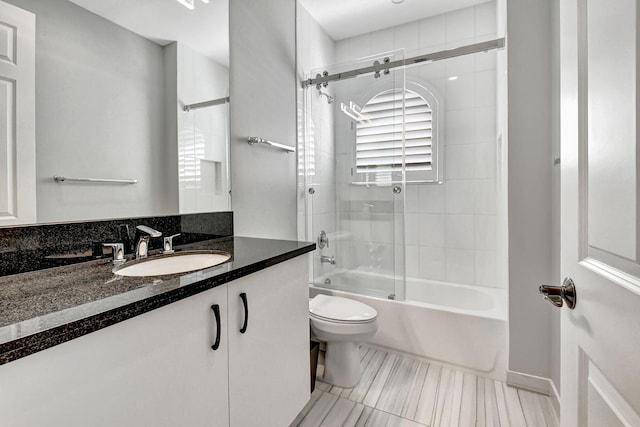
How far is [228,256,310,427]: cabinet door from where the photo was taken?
0.95 meters

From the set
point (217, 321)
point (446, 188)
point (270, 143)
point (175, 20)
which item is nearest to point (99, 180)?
point (217, 321)

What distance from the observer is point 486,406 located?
5.14ft

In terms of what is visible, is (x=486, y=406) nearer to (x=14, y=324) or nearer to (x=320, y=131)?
(x=14, y=324)

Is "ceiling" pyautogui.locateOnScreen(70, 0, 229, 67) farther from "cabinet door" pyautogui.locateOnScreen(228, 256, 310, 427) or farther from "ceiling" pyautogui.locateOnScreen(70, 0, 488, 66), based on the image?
"cabinet door" pyautogui.locateOnScreen(228, 256, 310, 427)

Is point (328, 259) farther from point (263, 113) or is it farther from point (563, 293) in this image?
point (563, 293)

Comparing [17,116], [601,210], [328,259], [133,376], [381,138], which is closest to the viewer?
[601,210]

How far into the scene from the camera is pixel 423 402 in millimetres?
1605

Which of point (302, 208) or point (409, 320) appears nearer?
point (409, 320)

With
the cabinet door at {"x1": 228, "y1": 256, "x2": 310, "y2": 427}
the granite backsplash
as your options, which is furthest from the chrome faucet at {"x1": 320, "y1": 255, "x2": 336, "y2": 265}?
the granite backsplash

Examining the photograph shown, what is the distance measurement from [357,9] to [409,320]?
2425 millimetres

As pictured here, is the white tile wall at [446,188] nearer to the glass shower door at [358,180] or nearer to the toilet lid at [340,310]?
the glass shower door at [358,180]

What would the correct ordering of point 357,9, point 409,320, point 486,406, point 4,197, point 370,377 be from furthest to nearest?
point 357,9, point 409,320, point 370,377, point 486,406, point 4,197

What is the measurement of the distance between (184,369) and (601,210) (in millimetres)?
976

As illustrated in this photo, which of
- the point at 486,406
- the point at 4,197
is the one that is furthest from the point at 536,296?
the point at 4,197
